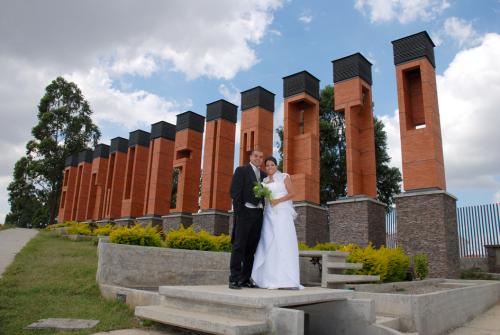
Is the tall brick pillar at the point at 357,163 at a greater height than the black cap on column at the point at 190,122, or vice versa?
the black cap on column at the point at 190,122

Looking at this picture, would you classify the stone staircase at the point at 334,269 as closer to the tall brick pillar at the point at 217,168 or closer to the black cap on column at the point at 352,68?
the black cap on column at the point at 352,68

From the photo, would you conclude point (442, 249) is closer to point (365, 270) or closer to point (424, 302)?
point (365, 270)

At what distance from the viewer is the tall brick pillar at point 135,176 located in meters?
26.0

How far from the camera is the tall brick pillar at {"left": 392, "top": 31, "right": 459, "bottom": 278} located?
1304cm

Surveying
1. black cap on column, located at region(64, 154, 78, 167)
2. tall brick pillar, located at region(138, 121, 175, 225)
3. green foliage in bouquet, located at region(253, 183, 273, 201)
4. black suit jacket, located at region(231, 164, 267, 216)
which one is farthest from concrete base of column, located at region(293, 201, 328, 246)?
black cap on column, located at region(64, 154, 78, 167)

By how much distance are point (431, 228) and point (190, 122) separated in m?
14.9

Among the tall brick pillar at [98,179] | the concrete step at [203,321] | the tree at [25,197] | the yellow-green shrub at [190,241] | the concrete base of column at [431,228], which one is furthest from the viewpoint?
the tree at [25,197]

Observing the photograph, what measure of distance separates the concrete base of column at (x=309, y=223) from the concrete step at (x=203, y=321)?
12.0 meters

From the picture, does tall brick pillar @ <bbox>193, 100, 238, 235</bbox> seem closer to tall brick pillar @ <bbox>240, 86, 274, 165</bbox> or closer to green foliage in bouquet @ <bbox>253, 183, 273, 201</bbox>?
tall brick pillar @ <bbox>240, 86, 274, 165</bbox>

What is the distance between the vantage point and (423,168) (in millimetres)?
13898

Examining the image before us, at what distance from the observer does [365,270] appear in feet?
31.4

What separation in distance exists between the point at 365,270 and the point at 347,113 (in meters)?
8.49

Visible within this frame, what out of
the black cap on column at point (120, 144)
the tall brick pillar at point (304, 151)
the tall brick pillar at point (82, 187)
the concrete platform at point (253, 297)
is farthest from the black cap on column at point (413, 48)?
the tall brick pillar at point (82, 187)

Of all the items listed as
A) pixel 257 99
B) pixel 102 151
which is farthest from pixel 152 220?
pixel 102 151
